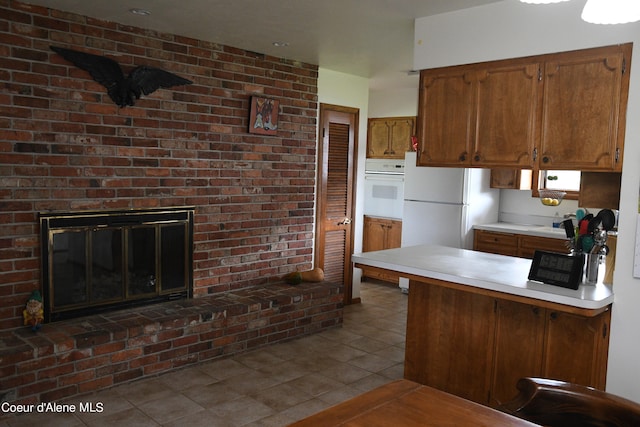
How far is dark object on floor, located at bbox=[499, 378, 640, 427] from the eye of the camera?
1620 millimetres

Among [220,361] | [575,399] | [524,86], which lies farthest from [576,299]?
[220,361]

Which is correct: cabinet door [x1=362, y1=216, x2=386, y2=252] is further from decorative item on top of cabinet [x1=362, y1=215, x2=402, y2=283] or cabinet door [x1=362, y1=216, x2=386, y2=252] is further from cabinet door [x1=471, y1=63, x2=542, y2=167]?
cabinet door [x1=471, y1=63, x2=542, y2=167]

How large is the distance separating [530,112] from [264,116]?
235 centimetres

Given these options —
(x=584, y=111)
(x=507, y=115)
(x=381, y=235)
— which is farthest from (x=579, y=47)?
(x=381, y=235)

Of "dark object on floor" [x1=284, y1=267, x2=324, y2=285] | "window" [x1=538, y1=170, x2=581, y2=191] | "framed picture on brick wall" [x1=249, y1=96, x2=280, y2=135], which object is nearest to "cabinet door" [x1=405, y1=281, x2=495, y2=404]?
"dark object on floor" [x1=284, y1=267, x2=324, y2=285]

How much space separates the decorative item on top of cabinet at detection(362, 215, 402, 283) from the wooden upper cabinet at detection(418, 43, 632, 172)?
3.07 metres

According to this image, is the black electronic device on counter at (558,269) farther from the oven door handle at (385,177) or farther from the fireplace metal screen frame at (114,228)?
the oven door handle at (385,177)

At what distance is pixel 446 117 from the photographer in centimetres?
332

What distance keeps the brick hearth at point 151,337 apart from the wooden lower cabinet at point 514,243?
178 centimetres

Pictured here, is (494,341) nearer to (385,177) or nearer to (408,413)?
(408,413)

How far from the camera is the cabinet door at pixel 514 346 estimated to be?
2793mm

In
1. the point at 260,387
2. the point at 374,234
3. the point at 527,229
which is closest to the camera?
the point at 260,387

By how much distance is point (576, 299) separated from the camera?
2414 mm

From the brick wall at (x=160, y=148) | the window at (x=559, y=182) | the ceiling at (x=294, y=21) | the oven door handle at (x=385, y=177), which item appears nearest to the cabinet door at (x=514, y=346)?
the ceiling at (x=294, y=21)
